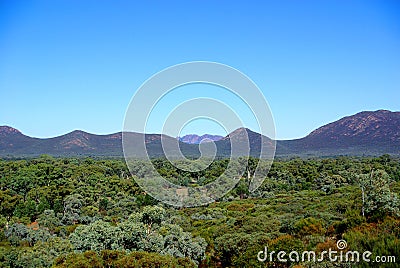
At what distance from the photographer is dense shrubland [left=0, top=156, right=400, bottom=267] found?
36.6 ft

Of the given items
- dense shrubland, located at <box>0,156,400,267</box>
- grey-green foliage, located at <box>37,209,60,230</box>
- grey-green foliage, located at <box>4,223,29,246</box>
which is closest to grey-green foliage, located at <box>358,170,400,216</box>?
dense shrubland, located at <box>0,156,400,267</box>

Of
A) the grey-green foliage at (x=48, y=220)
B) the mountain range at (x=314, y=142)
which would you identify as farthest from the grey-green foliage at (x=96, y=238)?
the mountain range at (x=314, y=142)

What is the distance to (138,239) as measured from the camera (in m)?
13.2

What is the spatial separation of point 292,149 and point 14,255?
130002 mm

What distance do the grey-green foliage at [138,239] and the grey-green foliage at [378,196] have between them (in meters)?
6.11

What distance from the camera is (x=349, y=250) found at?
777 cm

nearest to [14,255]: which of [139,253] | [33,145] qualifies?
[139,253]

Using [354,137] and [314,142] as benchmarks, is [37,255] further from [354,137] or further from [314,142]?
[314,142]

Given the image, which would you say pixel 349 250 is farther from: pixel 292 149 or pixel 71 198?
pixel 292 149

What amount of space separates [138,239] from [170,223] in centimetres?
582

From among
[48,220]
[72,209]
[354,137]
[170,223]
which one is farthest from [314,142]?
[170,223]

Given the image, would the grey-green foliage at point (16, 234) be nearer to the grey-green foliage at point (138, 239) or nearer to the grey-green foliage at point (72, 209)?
the grey-green foliage at point (72, 209)

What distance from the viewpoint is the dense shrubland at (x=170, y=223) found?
11.2 metres

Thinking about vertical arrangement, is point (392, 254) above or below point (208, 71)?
below
